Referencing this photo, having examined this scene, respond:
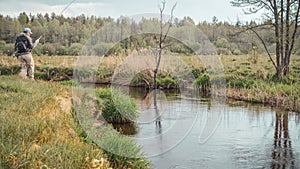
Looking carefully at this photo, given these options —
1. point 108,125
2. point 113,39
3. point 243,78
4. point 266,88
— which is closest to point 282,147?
point 108,125

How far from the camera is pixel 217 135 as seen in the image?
10.0m

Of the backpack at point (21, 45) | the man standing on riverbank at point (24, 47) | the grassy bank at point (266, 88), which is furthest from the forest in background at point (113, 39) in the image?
the backpack at point (21, 45)

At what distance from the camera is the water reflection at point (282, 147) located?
24.7 ft

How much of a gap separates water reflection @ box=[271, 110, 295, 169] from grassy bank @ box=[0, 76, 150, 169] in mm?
2560

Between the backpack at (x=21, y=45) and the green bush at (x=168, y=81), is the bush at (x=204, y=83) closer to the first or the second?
the green bush at (x=168, y=81)

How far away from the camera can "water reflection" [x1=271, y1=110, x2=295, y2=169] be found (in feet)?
24.7

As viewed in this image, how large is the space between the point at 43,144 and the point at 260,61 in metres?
22.2

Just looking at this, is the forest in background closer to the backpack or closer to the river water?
the river water

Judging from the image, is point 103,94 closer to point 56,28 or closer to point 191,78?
point 191,78

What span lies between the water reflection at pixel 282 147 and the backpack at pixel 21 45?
7662 mm

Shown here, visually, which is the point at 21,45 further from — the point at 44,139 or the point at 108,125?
the point at 44,139

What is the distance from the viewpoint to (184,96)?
17.1 m

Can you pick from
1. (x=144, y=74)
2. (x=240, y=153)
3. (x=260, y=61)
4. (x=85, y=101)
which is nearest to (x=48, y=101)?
(x=85, y=101)

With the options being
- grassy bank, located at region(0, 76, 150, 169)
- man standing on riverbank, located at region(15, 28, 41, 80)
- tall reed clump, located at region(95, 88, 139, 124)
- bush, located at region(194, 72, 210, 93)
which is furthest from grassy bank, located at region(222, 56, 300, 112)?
grassy bank, located at region(0, 76, 150, 169)
